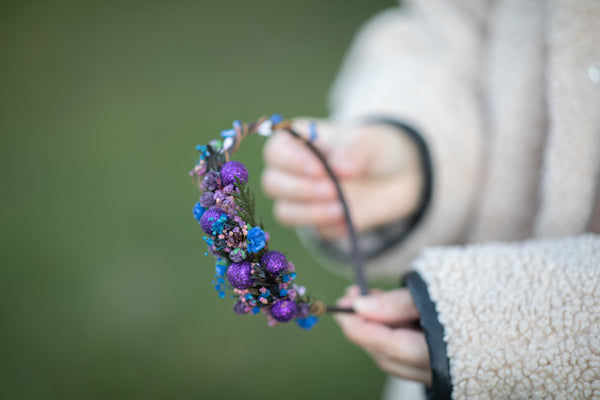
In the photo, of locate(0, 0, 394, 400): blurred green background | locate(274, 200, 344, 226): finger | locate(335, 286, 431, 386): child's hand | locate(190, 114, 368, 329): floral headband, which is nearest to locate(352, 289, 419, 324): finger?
locate(335, 286, 431, 386): child's hand

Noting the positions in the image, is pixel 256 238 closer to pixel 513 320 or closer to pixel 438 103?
pixel 513 320

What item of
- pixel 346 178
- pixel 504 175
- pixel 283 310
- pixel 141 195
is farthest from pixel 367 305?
pixel 141 195

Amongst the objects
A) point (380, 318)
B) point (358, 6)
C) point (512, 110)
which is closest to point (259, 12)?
point (358, 6)

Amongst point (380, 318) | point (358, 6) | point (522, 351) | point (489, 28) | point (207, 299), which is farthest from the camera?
point (358, 6)

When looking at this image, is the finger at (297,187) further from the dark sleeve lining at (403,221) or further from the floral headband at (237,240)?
the floral headband at (237,240)

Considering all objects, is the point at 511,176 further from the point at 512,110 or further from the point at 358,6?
the point at 358,6

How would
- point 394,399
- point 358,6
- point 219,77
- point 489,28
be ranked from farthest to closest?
point 358,6 < point 219,77 < point 394,399 < point 489,28
